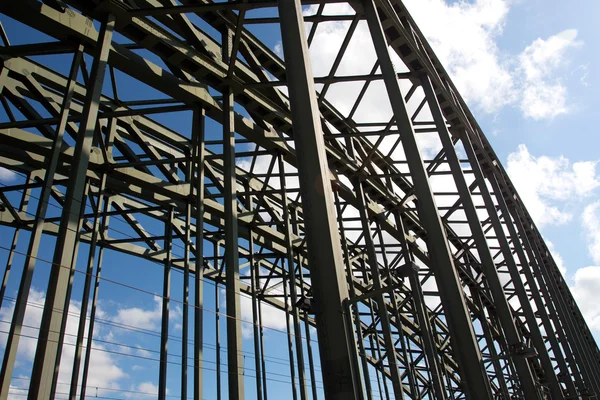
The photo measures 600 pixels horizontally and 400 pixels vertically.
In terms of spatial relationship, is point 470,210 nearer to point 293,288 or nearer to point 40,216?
point 293,288

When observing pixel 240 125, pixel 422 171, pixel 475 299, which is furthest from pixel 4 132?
pixel 475 299

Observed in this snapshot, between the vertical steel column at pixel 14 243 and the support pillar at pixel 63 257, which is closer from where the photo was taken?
the support pillar at pixel 63 257

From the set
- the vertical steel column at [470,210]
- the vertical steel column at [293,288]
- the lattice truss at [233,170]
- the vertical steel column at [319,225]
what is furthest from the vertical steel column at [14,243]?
the vertical steel column at [470,210]

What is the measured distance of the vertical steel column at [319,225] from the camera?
4234mm

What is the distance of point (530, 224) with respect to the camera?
2464 centimetres

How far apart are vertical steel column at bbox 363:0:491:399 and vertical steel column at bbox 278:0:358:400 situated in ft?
10.3

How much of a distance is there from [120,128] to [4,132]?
2.94 meters

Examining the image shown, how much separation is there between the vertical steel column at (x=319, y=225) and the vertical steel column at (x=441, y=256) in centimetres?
314

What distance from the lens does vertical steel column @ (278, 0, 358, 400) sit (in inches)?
167

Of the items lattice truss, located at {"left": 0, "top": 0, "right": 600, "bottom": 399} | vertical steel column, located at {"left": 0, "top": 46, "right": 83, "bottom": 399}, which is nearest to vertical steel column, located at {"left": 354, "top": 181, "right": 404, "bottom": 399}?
lattice truss, located at {"left": 0, "top": 0, "right": 600, "bottom": 399}

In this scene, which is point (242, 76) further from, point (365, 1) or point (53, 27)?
point (53, 27)

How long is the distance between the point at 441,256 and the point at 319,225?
381cm

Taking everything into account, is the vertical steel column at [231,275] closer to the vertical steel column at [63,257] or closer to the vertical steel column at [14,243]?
the vertical steel column at [63,257]

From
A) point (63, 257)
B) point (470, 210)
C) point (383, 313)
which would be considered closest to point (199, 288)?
point (63, 257)
